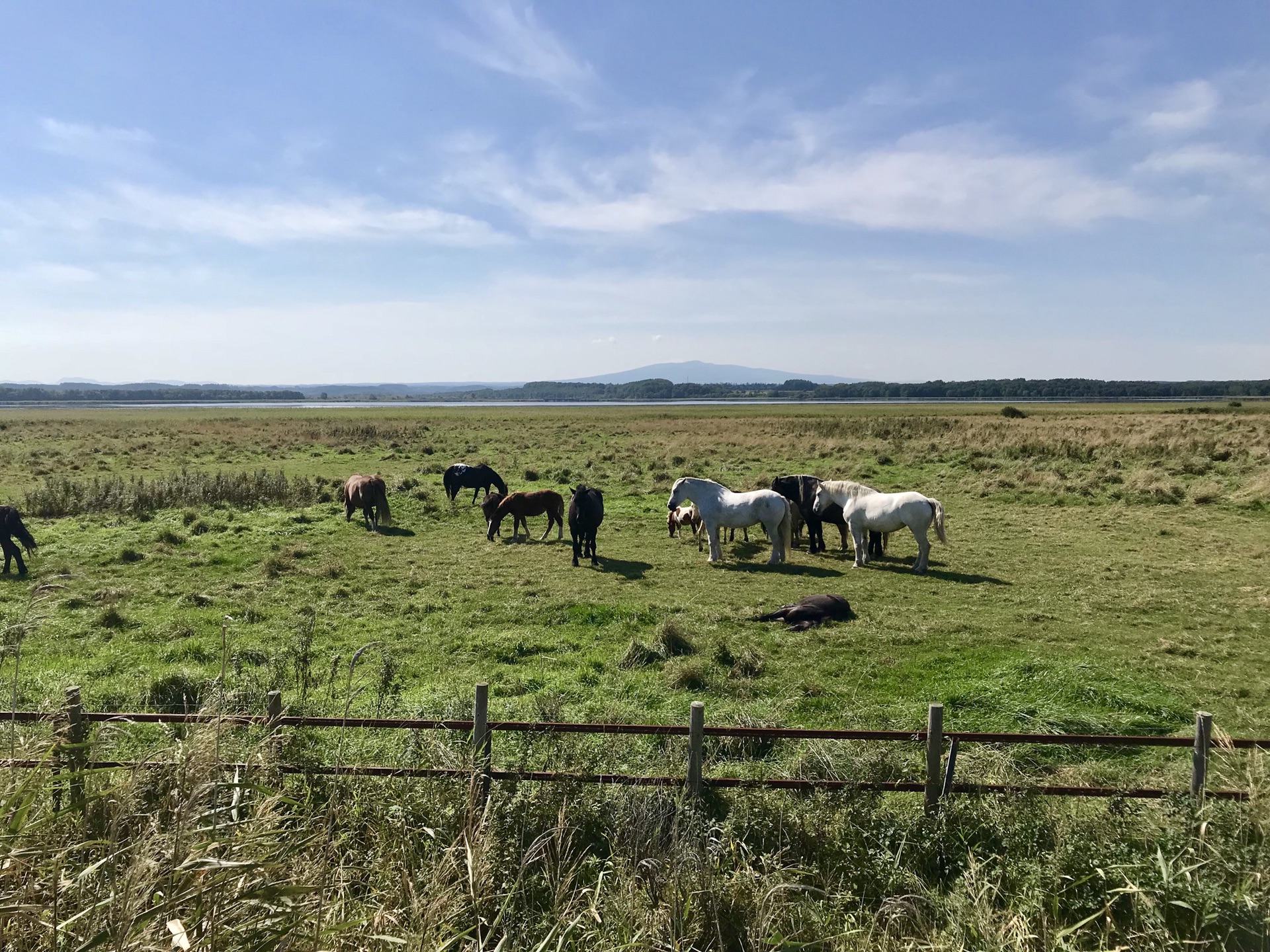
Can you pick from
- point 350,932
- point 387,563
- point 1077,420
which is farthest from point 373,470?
point 1077,420

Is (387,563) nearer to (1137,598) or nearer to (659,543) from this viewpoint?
(659,543)

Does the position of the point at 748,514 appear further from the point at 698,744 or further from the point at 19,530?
the point at 19,530

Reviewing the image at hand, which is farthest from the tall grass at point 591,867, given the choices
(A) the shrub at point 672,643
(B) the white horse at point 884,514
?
(B) the white horse at point 884,514

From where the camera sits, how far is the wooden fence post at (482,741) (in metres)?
4.88

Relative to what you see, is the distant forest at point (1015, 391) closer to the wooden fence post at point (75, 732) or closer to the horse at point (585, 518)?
the horse at point (585, 518)

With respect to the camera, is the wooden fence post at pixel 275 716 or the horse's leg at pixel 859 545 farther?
the horse's leg at pixel 859 545

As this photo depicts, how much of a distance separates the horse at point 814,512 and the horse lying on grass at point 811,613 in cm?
425

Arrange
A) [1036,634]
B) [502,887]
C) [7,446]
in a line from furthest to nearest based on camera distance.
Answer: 1. [7,446]
2. [1036,634]
3. [502,887]

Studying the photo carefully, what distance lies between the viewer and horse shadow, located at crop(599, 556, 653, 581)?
515 inches

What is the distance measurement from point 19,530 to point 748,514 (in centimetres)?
1343

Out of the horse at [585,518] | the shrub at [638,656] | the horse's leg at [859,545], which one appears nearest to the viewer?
the shrub at [638,656]

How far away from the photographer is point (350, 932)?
329 cm

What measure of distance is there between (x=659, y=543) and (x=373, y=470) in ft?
51.5

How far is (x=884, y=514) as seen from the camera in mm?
13367
